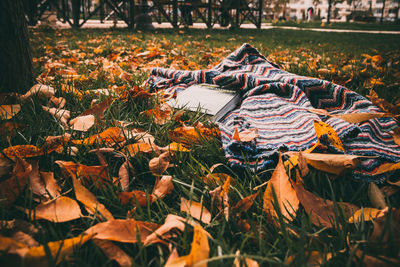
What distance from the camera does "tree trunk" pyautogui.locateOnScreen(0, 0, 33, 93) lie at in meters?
1.27

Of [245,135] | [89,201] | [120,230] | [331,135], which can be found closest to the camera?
[120,230]

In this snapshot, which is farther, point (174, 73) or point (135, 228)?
point (174, 73)

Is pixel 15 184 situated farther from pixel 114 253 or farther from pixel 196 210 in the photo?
pixel 196 210

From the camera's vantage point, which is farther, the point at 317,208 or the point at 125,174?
the point at 125,174

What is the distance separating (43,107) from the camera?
132 cm

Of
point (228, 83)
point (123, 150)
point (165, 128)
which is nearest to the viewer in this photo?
point (123, 150)

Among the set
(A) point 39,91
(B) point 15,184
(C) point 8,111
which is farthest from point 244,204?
(A) point 39,91

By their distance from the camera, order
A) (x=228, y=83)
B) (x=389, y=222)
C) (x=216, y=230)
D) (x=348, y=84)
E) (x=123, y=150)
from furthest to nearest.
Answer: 1. (x=348, y=84)
2. (x=228, y=83)
3. (x=123, y=150)
4. (x=216, y=230)
5. (x=389, y=222)

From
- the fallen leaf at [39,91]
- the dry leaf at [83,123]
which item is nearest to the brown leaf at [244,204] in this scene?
the dry leaf at [83,123]

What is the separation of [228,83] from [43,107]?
1076 millimetres

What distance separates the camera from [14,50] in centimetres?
134

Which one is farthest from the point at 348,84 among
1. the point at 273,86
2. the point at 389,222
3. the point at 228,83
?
the point at 389,222

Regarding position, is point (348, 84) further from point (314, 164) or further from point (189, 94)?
point (314, 164)

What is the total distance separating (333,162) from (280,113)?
0.57m
